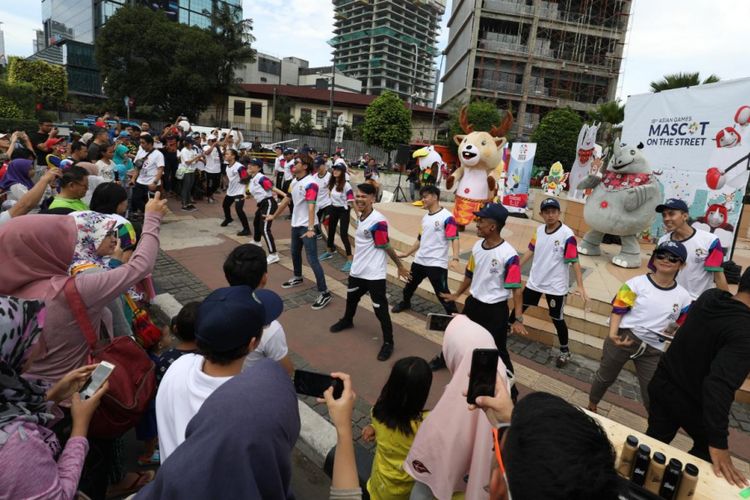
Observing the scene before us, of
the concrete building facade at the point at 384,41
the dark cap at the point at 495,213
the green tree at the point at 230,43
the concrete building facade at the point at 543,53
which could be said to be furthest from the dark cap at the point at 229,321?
the concrete building facade at the point at 384,41

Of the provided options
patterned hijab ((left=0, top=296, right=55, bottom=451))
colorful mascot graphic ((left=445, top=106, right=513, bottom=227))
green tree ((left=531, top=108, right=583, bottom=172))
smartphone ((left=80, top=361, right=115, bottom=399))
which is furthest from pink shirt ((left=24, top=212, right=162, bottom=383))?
green tree ((left=531, top=108, right=583, bottom=172))

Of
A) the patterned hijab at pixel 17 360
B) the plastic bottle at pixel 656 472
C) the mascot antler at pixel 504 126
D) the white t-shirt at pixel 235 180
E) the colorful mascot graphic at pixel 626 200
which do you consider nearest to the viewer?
the patterned hijab at pixel 17 360

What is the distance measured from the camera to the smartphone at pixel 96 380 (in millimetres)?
1958

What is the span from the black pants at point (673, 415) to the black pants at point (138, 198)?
31.9ft

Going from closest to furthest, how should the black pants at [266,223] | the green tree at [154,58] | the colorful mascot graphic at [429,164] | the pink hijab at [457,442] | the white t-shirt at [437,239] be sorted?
the pink hijab at [457,442], the white t-shirt at [437,239], the black pants at [266,223], the colorful mascot graphic at [429,164], the green tree at [154,58]

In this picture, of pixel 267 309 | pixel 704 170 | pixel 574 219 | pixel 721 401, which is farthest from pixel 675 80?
pixel 267 309

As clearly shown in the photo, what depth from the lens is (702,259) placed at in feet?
13.9

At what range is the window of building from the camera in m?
41.2

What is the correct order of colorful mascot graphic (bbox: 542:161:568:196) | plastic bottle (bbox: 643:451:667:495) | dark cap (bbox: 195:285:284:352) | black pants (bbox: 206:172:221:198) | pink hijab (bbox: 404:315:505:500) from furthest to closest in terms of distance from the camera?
colorful mascot graphic (bbox: 542:161:568:196), black pants (bbox: 206:172:221:198), plastic bottle (bbox: 643:451:667:495), pink hijab (bbox: 404:315:505:500), dark cap (bbox: 195:285:284:352)

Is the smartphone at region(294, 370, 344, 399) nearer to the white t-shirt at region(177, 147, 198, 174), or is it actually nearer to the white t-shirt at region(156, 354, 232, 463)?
the white t-shirt at region(156, 354, 232, 463)

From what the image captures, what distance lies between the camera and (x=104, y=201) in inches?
152

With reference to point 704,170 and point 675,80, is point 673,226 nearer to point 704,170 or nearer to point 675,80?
point 704,170

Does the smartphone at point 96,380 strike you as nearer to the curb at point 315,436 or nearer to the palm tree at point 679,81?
the curb at point 315,436

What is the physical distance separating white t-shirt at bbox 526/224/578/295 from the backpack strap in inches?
165
